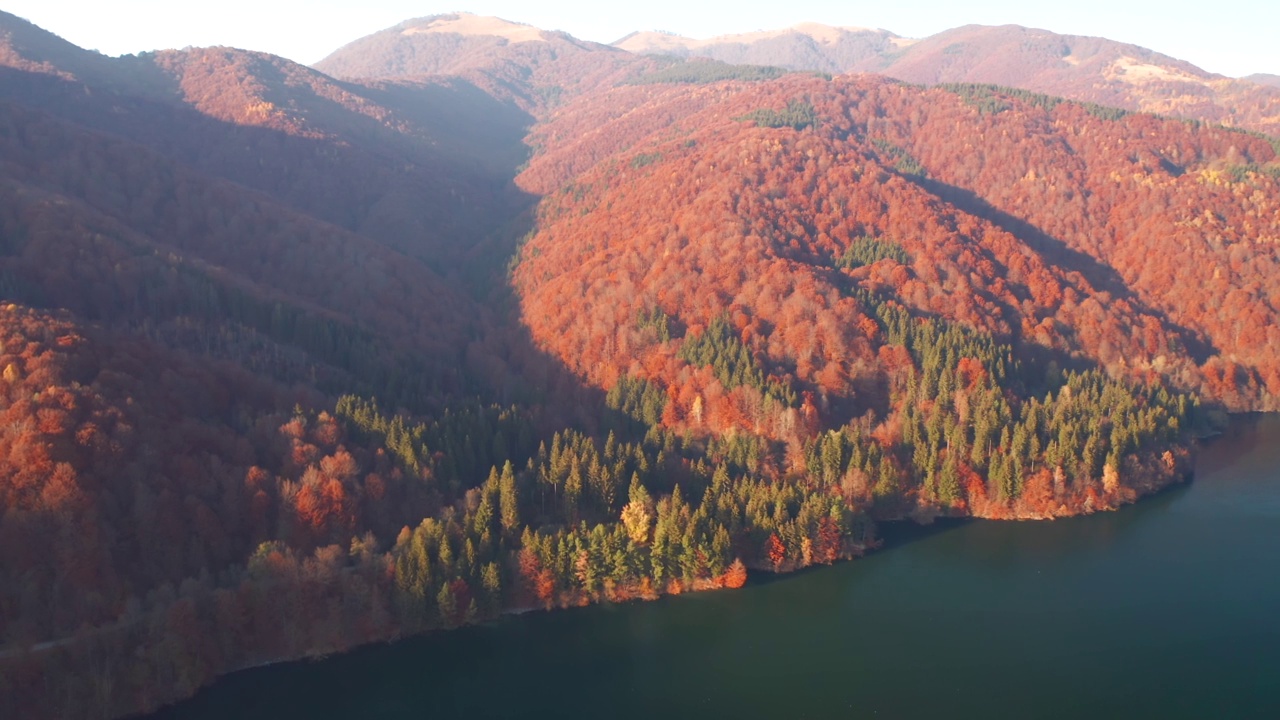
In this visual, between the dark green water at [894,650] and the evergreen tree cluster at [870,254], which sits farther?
the evergreen tree cluster at [870,254]

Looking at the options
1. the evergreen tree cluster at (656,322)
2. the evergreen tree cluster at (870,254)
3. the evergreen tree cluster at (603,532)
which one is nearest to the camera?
the evergreen tree cluster at (603,532)

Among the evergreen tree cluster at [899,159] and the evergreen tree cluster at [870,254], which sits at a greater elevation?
the evergreen tree cluster at [899,159]

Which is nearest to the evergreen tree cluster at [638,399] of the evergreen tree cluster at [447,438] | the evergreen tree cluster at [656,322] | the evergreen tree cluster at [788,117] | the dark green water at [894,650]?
the evergreen tree cluster at [656,322]

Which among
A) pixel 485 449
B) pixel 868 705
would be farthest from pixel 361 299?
pixel 868 705

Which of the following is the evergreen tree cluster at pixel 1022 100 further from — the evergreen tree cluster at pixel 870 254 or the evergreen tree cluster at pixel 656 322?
the evergreen tree cluster at pixel 656 322

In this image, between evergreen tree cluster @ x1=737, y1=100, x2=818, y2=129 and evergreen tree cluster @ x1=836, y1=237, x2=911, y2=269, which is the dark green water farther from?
evergreen tree cluster @ x1=737, y1=100, x2=818, y2=129

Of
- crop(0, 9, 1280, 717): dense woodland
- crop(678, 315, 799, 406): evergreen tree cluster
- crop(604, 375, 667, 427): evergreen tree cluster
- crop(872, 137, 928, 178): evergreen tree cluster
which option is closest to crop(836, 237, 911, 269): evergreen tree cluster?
crop(0, 9, 1280, 717): dense woodland

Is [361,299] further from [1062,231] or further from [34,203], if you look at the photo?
[1062,231]
